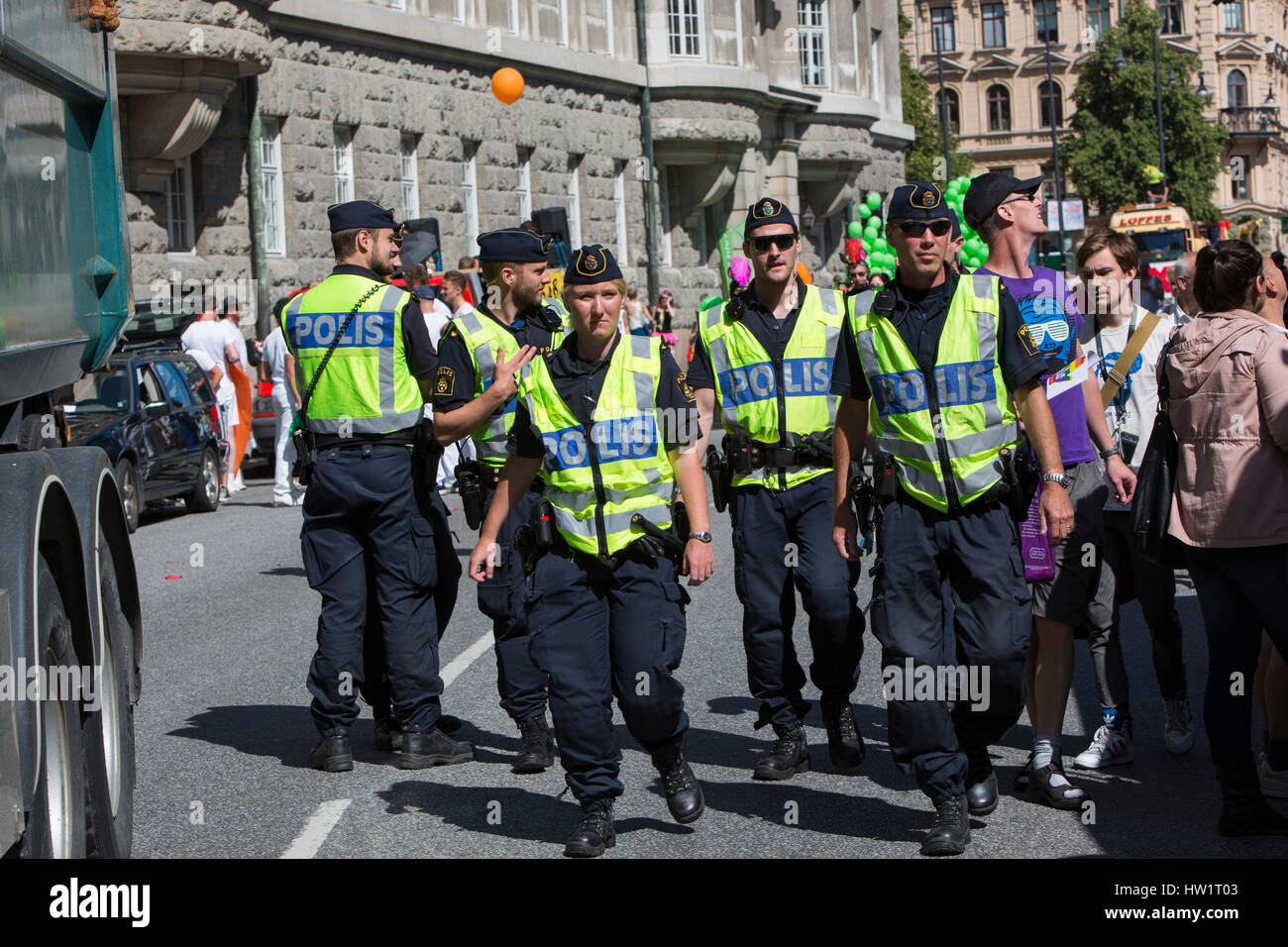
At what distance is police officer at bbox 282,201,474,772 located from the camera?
7258 millimetres

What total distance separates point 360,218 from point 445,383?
91cm

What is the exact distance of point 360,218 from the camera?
Answer: 7461 millimetres

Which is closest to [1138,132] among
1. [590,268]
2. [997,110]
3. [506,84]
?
[997,110]

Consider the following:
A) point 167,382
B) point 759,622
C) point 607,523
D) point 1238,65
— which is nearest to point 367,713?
point 759,622

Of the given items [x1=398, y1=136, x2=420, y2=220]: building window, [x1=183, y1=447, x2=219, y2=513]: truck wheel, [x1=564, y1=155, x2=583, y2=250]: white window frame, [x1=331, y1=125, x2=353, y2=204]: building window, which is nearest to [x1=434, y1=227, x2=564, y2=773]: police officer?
[x1=183, y1=447, x2=219, y2=513]: truck wheel

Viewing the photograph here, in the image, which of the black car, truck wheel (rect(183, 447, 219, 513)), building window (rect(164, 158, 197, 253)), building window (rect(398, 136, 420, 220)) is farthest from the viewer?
building window (rect(398, 136, 420, 220))

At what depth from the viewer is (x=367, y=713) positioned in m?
8.61

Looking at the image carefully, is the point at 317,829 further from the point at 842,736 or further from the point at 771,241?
the point at 771,241

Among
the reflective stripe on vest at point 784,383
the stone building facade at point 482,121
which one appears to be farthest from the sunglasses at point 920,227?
the stone building facade at point 482,121

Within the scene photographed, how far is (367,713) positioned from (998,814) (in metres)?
3.47

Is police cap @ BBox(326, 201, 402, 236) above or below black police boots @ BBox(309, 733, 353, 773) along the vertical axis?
above

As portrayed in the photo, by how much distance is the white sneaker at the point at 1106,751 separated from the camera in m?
6.84

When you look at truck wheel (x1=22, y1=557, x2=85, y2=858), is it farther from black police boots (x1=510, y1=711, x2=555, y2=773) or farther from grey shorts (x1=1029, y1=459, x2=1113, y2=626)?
grey shorts (x1=1029, y1=459, x2=1113, y2=626)
